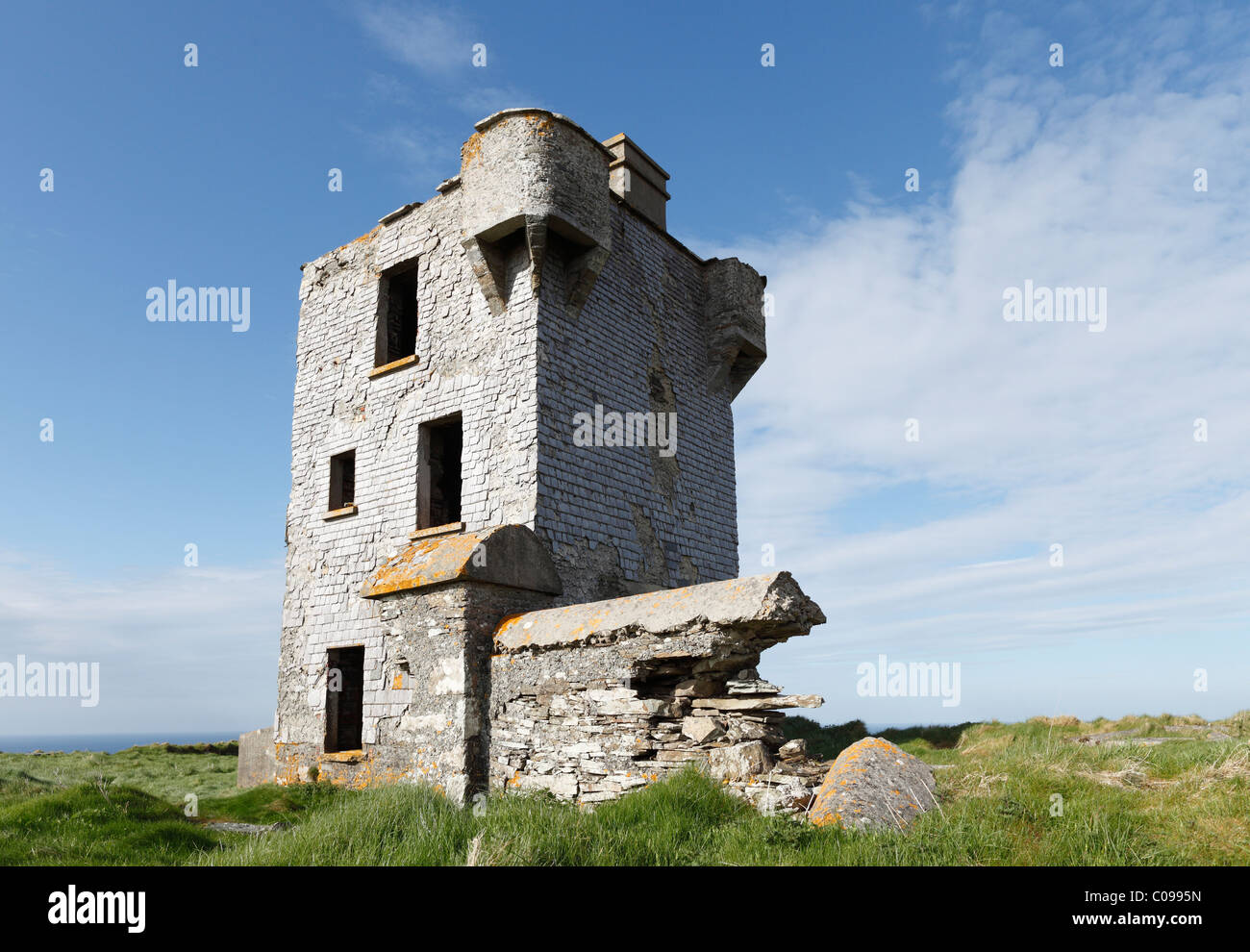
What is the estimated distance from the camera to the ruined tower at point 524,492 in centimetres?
719

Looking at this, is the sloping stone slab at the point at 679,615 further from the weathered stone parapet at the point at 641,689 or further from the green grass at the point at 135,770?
the green grass at the point at 135,770

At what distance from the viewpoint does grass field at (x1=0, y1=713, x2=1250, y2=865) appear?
4516 mm

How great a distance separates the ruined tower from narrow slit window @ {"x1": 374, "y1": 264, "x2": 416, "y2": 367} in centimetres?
5

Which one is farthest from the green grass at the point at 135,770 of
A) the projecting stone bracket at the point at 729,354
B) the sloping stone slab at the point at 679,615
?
the projecting stone bracket at the point at 729,354

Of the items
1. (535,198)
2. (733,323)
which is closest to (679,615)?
(535,198)

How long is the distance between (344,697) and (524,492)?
15.8 ft

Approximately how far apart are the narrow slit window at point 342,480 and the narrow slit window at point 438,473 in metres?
1.62

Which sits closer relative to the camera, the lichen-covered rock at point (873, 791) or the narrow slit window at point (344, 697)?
the lichen-covered rock at point (873, 791)

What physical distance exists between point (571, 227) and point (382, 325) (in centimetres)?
421

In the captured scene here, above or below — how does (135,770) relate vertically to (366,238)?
below

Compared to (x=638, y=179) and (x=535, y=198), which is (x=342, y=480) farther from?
(x=638, y=179)

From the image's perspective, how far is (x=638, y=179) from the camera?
13953 mm
